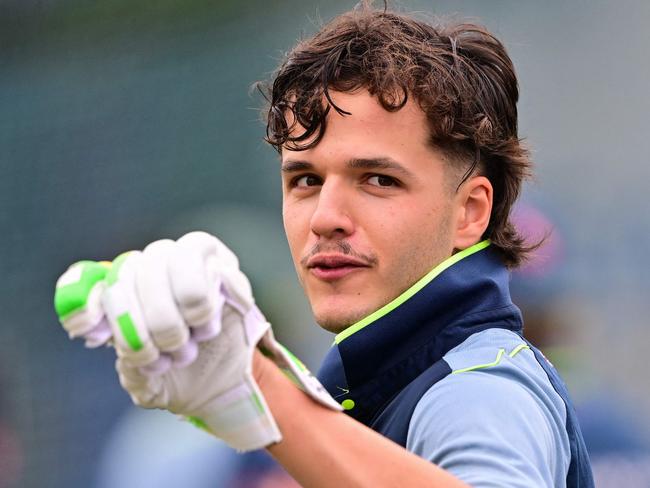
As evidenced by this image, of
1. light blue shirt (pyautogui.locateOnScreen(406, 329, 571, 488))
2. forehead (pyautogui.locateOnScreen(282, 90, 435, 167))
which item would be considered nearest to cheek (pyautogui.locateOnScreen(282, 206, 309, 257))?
forehead (pyautogui.locateOnScreen(282, 90, 435, 167))

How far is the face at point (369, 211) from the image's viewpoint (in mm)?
1646

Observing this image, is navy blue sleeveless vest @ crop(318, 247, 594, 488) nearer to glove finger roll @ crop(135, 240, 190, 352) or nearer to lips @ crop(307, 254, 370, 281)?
lips @ crop(307, 254, 370, 281)

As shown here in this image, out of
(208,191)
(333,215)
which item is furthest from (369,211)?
(208,191)

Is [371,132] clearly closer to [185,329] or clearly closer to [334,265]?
[334,265]

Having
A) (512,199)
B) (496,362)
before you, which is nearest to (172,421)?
(512,199)

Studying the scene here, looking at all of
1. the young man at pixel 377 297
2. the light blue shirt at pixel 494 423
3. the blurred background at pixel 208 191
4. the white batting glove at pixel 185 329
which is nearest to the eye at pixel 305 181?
the young man at pixel 377 297

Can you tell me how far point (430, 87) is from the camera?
1785mm

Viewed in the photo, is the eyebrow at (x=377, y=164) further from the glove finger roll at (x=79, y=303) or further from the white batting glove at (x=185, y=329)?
the glove finger roll at (x=79, y=303)

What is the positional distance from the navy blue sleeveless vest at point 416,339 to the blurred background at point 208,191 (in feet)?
6.21

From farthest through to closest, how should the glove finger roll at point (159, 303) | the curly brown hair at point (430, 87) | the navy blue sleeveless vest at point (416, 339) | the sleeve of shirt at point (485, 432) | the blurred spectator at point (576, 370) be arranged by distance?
the blurred spectator at point (576, 370) → the curly brown hair at point (430, 87) → the navy blue sleeveless vest at point (416, 339) → the sleeve of shirt at point (485, 432) → the glove finger roll at point (159, 303)

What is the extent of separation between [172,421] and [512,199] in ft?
6.88

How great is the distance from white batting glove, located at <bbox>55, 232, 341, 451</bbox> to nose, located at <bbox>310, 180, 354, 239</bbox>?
49 centimetres

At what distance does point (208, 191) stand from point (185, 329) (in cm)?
300

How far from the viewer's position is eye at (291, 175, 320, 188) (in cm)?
178
